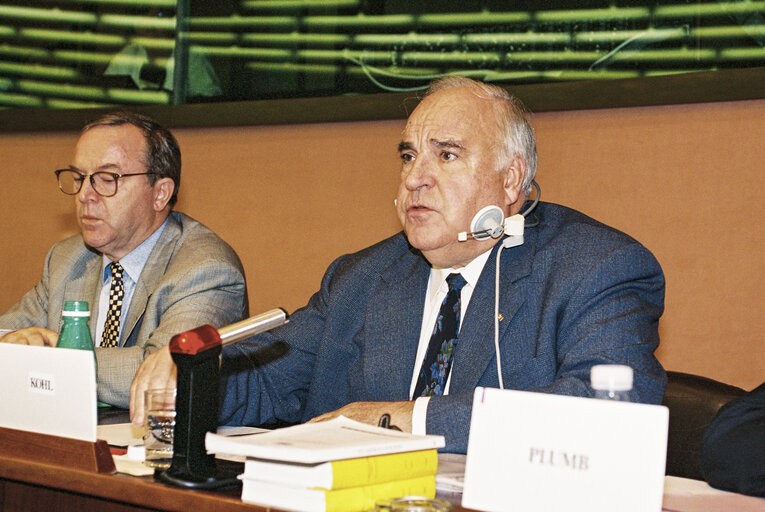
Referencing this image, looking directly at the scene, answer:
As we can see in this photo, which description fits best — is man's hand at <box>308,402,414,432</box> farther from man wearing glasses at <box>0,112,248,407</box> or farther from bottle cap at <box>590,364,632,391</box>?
man wearing glasses at <box>0,112,248,407</box>

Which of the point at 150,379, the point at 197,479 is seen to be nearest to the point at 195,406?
the point at 197,479

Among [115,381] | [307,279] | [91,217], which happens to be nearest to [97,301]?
[91,217]

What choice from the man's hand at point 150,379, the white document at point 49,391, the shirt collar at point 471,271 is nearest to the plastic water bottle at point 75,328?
the man's hand at point 150,379

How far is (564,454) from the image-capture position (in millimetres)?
1051

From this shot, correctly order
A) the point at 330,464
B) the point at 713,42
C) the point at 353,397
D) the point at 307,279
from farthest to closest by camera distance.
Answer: the point at 307,279
the point at 713,42
the point at 353,397
the point at 330,464

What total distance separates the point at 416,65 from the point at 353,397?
4.84 ft

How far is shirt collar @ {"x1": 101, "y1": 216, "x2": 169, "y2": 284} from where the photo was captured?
9.08 ft

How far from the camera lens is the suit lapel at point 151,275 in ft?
8.39

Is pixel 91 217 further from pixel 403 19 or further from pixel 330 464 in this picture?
pixel 330 464

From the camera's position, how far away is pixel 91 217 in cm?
272

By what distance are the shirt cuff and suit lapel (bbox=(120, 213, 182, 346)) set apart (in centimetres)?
115

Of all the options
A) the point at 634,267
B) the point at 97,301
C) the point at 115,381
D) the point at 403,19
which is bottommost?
the point at 115,381

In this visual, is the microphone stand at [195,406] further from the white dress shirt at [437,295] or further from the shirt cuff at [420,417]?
the white dress shirt at [437,295]

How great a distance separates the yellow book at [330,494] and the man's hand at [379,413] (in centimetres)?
47
